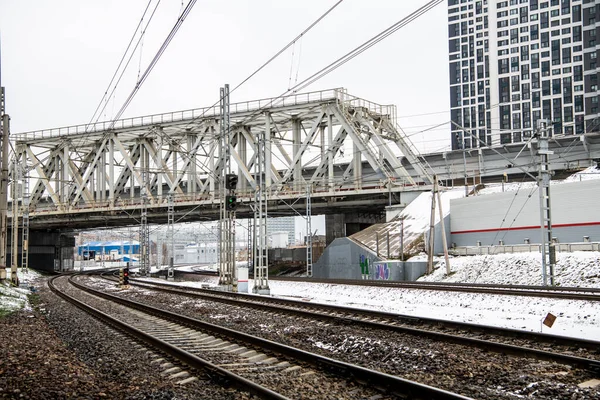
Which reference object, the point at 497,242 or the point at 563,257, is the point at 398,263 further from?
the point at 563,257

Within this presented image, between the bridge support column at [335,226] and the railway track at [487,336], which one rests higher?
the bridge support column at [335,226]

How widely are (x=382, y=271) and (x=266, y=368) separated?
101ft

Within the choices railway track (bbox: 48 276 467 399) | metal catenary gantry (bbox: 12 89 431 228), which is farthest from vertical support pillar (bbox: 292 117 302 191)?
railway track (bbox: 48 276 467 399)

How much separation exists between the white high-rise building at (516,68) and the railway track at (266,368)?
4260 inches

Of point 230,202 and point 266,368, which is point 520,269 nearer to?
point 230,202

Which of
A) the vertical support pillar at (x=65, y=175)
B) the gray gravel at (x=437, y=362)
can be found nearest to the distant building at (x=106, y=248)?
the vertical support pillar at (x=65, y=175)

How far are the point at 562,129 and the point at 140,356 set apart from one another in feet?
403

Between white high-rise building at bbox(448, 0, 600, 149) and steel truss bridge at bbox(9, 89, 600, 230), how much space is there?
5437 cm

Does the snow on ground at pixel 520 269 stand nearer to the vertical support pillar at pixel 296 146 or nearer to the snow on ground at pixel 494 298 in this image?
the snow on ground at pixel 494 298

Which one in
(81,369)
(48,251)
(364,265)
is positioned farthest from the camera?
(48,251)

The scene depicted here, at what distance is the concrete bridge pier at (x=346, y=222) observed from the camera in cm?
6562

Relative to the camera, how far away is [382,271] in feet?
132

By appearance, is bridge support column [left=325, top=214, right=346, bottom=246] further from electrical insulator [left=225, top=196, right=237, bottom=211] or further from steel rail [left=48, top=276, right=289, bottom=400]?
steel rail [left=48, top=276, right=289, bottom=400]

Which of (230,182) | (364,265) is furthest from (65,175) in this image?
(230,182)
